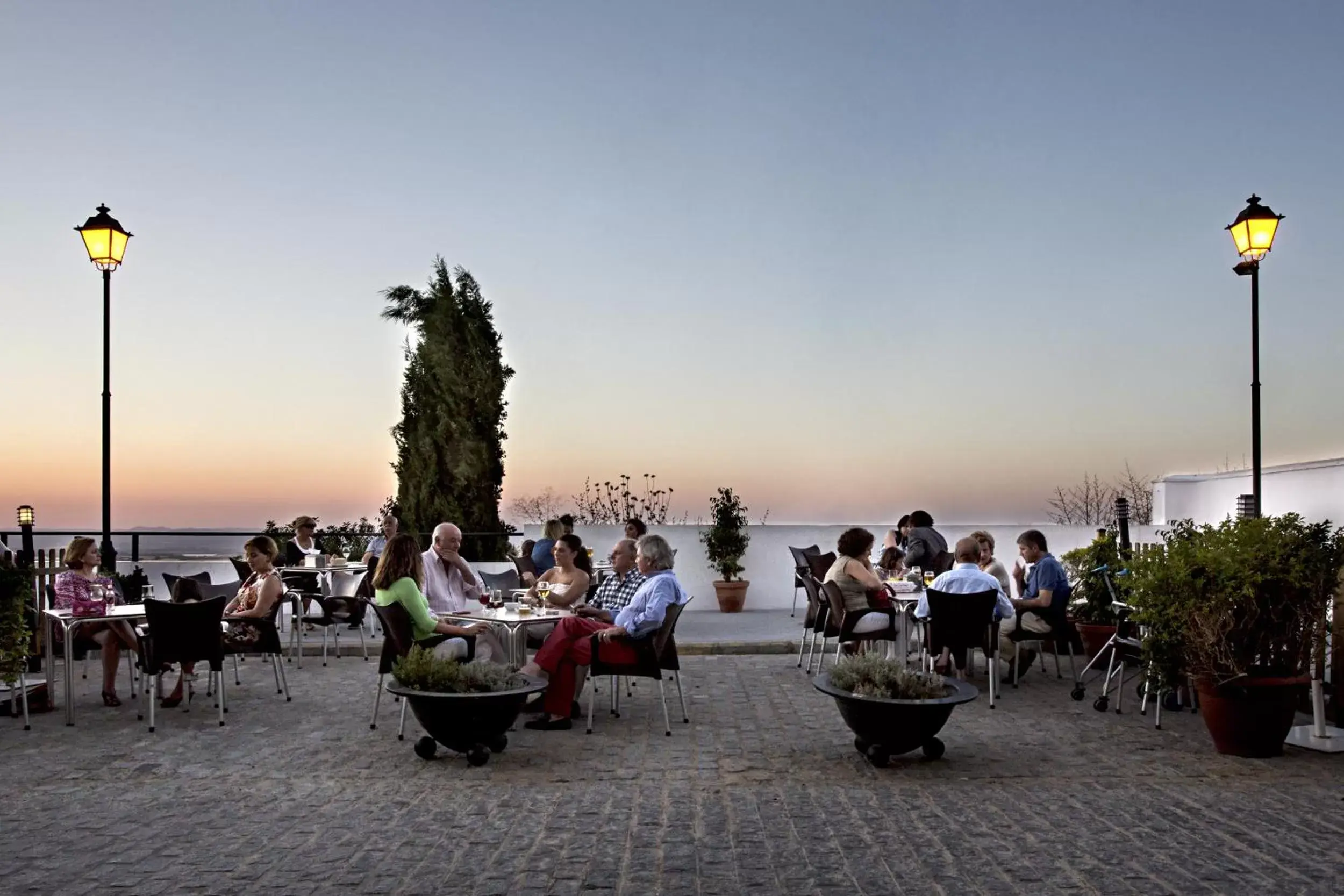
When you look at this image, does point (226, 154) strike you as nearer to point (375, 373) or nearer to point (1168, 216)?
point (375, 373)

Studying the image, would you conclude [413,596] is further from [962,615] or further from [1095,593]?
[1095,593]

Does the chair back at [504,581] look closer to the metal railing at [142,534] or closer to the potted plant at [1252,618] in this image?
the metal railing at [142,534]

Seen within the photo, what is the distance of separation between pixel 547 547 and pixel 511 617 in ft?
12.6

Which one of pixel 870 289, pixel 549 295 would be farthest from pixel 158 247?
pixel 870 289

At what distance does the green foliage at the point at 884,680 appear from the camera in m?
5.39

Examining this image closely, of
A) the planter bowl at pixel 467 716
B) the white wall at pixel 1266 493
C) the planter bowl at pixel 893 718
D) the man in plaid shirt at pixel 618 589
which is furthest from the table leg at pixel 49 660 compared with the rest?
the white wall at pixel 1266 493

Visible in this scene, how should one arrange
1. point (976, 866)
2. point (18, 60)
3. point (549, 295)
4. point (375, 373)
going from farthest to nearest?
point (375, 373) < point (549, 295) < point (18, 60) < point (976, 866)

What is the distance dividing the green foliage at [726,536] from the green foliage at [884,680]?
8.74m

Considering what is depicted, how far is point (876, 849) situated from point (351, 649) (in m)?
7.45

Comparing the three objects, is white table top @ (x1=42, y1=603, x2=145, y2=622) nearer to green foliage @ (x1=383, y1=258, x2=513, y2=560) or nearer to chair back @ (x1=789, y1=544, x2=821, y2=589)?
chair back @ (x1=789, y1=544, x2=821, y2=589)

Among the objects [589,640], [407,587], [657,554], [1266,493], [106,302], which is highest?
[106,302]

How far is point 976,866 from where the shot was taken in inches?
155

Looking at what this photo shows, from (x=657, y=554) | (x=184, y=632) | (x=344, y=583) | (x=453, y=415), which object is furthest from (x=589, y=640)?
(x=453, y=415)

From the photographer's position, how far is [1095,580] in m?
8.53
